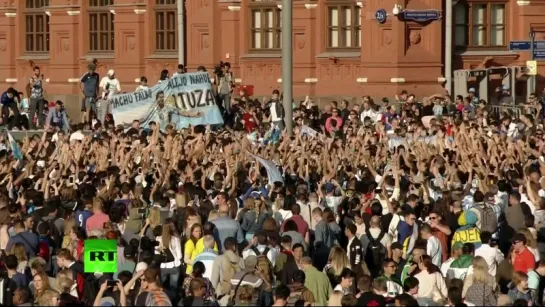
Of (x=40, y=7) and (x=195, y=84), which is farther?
(x=40, y=7)

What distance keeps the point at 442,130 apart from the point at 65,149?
6.81 m

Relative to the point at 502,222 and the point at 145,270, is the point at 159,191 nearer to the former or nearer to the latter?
the point at 502,222

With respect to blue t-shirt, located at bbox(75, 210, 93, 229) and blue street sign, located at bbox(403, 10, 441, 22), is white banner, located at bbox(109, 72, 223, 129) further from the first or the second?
blue t-shirt, located at bbox(75, 210, 93, 229)

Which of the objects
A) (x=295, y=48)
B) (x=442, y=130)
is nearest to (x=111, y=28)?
(x=295, y=48)

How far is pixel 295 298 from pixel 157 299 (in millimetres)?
1516

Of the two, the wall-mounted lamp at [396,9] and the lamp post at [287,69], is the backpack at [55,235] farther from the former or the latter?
the wall-mounted lamp at [396,9]

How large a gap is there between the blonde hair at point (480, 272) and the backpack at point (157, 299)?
337cm

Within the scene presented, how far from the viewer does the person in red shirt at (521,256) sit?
819 inches

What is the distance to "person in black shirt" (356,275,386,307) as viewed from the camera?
17.7 metres

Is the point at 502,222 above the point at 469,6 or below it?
below

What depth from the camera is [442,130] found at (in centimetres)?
3219

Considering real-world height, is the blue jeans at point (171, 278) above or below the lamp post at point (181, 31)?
below

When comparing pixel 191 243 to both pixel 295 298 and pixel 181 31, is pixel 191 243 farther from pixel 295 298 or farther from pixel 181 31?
pixel 181 31

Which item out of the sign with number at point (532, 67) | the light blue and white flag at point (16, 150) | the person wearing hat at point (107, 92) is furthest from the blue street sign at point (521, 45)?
the light blue and white flag at point (16, 150)
